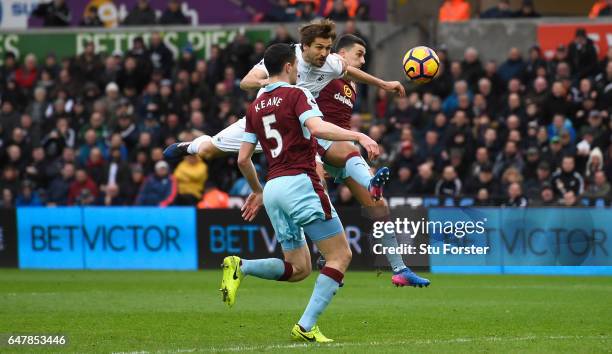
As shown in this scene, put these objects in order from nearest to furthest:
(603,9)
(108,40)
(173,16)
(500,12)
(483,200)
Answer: (483,200)
(603,9)
(500,12)
(173,16)
(108,40)

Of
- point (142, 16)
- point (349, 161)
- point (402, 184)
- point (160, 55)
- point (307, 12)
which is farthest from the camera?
point (142, 16)

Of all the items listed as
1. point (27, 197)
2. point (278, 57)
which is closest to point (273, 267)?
point (278, 57)

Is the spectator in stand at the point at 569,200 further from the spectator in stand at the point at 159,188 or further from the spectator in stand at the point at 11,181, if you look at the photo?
the spectator in stand at the point at 11,181

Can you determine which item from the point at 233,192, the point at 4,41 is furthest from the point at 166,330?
Answer: the point at 4,41

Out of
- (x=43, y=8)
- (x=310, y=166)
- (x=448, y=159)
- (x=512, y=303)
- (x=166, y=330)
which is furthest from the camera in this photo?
(x=43, y=8)

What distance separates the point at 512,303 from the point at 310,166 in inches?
192

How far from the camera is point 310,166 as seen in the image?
33.4 feet

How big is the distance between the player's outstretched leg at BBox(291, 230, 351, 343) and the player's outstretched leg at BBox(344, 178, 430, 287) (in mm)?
1397

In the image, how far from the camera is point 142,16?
88.3 feet

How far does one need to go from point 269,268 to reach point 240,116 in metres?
13.5

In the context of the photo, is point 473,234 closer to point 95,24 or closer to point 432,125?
point 432,125

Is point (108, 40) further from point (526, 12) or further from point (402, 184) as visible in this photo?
point (526, 12)

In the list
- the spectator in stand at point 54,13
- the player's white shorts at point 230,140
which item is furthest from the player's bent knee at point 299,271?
the spectator in stand at point 54,13

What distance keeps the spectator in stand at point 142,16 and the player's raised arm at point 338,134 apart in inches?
697
